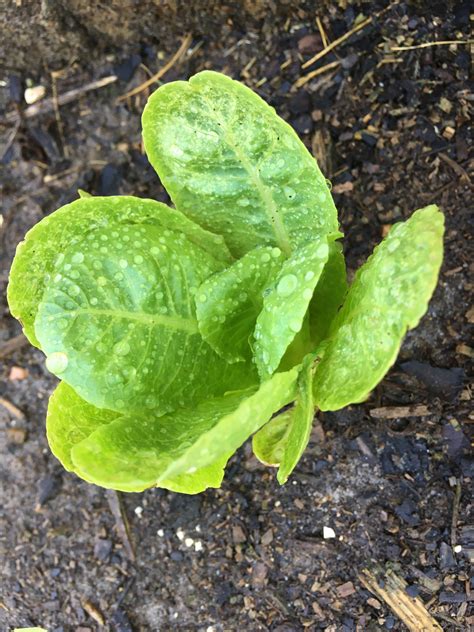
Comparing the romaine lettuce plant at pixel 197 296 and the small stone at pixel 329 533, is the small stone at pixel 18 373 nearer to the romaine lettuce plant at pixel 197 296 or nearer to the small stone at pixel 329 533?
the romaine lettuce plant at pixel 197 296

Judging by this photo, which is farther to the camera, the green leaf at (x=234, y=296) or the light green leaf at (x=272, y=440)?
the light green leaf at (x=272, y=440)

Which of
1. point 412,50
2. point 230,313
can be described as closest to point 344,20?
point 412,50

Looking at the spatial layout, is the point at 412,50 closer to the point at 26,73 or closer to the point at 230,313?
the point at 230,313

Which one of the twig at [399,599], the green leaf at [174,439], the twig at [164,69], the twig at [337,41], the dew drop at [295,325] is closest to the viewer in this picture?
the green leaf at [174,439]

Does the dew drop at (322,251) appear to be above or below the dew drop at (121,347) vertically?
above

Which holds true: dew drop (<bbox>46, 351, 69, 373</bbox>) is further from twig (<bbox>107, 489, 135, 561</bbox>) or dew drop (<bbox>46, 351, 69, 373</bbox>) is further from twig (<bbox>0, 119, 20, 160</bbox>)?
twig (<bbox>0, 119, 20, 160</bbox>)

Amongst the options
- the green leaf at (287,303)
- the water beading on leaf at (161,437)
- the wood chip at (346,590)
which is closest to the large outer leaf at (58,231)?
the water beading on leaf at (161,437)

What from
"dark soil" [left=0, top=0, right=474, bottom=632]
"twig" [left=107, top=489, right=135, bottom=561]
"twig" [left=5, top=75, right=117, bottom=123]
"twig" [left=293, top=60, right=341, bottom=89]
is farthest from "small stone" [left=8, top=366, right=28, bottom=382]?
"twig" [left=293, top=60, right=341, bottom=89]

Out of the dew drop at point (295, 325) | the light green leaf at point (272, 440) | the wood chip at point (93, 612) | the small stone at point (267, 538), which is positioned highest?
the dew drop at point (295, 325)
